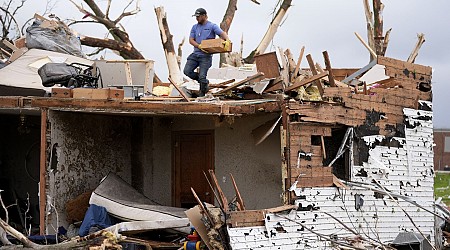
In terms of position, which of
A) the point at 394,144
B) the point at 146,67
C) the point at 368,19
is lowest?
the point at 394,144

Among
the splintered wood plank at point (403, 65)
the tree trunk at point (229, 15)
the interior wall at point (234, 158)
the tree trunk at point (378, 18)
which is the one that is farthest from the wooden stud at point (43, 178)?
the tree trunk at point (229, 15)

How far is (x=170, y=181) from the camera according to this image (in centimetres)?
1320

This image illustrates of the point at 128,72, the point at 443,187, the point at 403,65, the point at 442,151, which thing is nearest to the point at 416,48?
the point at 403,65

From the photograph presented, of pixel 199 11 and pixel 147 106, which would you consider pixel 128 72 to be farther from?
pixel 147 106

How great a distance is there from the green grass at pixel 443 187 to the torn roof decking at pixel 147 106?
1668 cm

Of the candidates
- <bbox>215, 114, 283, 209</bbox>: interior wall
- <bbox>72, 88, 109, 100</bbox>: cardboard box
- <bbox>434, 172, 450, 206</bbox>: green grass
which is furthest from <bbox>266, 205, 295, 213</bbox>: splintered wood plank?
<bbox>434, 172, 450, 206</bbox>: green grass

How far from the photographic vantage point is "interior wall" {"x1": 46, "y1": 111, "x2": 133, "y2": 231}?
36.9 feet

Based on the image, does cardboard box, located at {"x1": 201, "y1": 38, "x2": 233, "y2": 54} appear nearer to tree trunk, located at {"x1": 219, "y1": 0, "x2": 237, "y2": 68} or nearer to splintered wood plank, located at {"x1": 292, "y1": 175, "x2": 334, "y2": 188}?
splintered wood plank, located at {"x1": 292, "y1": 175, "x2": 334, "y2": 188}

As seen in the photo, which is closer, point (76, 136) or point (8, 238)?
point (8, 238)

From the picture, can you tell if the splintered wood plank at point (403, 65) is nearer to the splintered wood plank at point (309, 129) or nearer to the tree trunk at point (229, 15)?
the splintered wood plank at point (309, 129)

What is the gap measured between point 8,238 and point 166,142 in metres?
3.50

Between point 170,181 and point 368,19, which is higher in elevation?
point 368,19

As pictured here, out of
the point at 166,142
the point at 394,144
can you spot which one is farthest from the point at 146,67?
the point at 394,144

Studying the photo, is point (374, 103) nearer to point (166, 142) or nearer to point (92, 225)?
point (166, 142)
